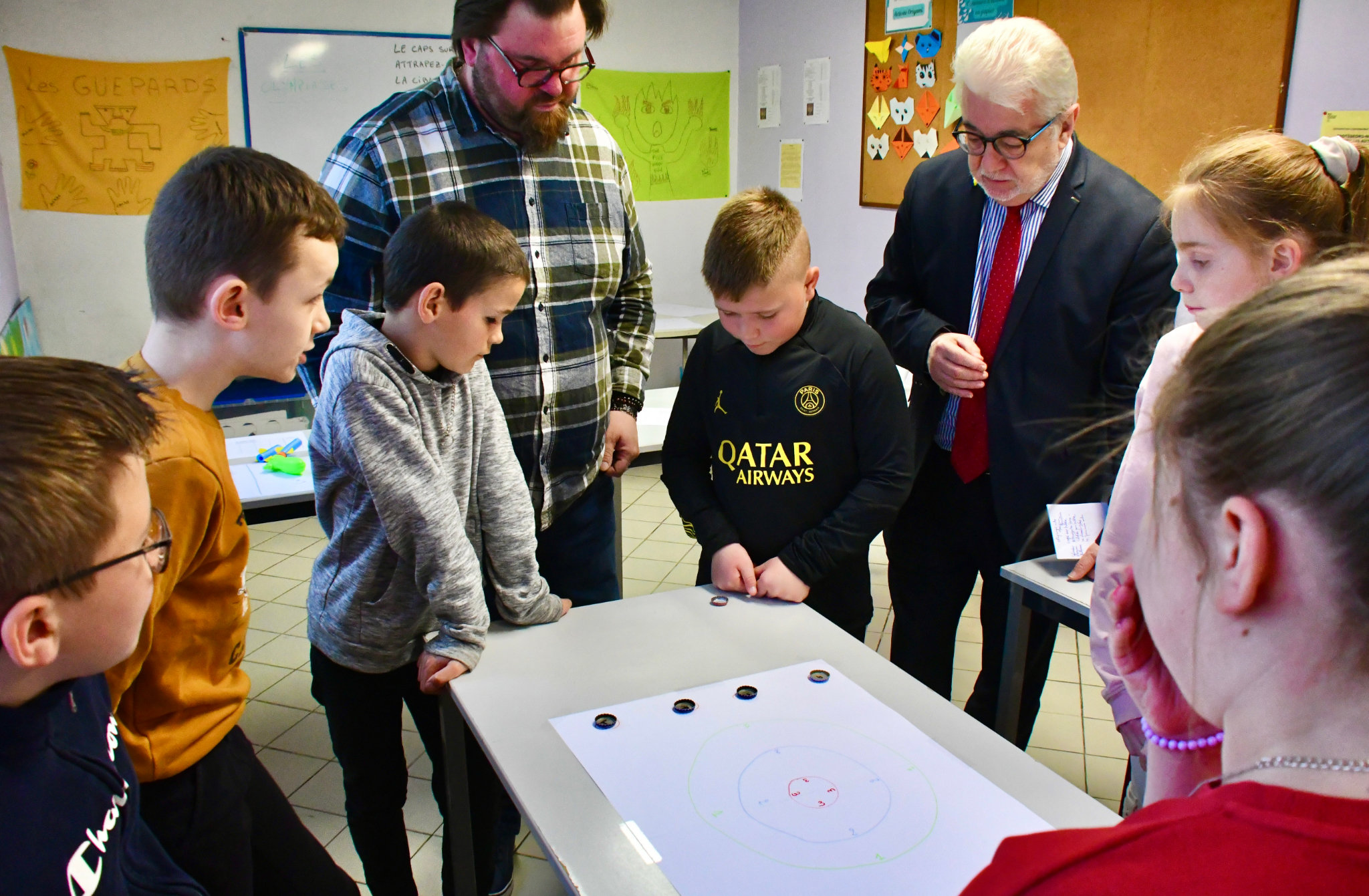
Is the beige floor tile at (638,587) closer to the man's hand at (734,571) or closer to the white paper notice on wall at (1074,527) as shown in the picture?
the man's hand at (734,571)

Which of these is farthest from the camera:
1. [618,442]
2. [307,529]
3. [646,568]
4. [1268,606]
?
[307,529]

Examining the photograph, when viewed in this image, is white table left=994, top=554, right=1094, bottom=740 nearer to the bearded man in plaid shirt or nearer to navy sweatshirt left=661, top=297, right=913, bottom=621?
navy sweatshirt left=661, top=297, right=913, bottom=621

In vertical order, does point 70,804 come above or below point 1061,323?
below

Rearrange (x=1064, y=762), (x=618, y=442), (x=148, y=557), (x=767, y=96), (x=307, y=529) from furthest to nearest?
(x=767, y=96), (x=307, y=529), (x=1064, y=762), (x=618, y=442), (x=148, y=557)

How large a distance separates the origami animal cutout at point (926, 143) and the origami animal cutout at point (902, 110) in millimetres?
91

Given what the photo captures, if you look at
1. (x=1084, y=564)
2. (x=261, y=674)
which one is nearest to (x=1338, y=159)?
(x=1084, y=564)

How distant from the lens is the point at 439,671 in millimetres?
1290

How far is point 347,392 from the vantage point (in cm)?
131

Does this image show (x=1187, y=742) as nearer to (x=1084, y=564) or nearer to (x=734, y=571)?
(x=734, y=571)

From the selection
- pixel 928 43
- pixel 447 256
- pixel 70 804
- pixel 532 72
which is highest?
pixel 928 43

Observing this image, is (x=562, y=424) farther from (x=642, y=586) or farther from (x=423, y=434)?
(x=642, y=586)

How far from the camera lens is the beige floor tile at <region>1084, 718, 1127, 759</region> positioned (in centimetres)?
236

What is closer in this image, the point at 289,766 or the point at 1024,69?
the point at 1024,69

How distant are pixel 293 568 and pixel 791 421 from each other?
2.61m
